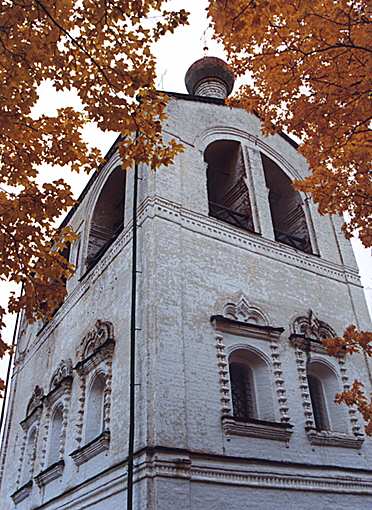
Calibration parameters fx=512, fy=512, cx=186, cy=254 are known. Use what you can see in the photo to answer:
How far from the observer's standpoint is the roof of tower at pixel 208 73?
18672 millimetres

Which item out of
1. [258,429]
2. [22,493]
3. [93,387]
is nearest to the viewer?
[258,429]

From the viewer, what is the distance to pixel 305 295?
42.0ft

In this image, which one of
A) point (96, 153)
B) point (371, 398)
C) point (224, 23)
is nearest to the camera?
point (224, 23)

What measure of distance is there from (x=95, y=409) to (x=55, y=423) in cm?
242

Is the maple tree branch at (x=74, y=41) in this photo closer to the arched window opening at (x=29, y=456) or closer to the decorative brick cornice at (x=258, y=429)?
the decorative brick cornice at (x=258, y=429)

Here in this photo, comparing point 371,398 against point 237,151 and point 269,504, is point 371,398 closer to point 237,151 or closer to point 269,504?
point 269,504

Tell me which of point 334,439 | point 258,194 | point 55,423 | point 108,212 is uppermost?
point 108,212

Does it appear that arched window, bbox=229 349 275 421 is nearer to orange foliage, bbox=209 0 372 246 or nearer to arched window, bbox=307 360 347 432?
arched window, bbox=307 360 347 432

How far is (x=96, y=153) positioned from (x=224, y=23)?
230cm

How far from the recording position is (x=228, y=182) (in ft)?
52.5

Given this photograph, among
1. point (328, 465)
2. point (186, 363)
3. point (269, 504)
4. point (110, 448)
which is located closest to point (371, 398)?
point (328, 465)

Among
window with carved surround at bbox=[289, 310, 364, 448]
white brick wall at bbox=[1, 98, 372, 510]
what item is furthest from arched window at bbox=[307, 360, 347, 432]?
white brick wall at bbox=[1, 98, 372, 510]

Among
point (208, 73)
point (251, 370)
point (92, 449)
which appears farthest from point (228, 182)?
point (92, 449)

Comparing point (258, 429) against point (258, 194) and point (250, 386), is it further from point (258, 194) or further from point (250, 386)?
point (258, 194)
